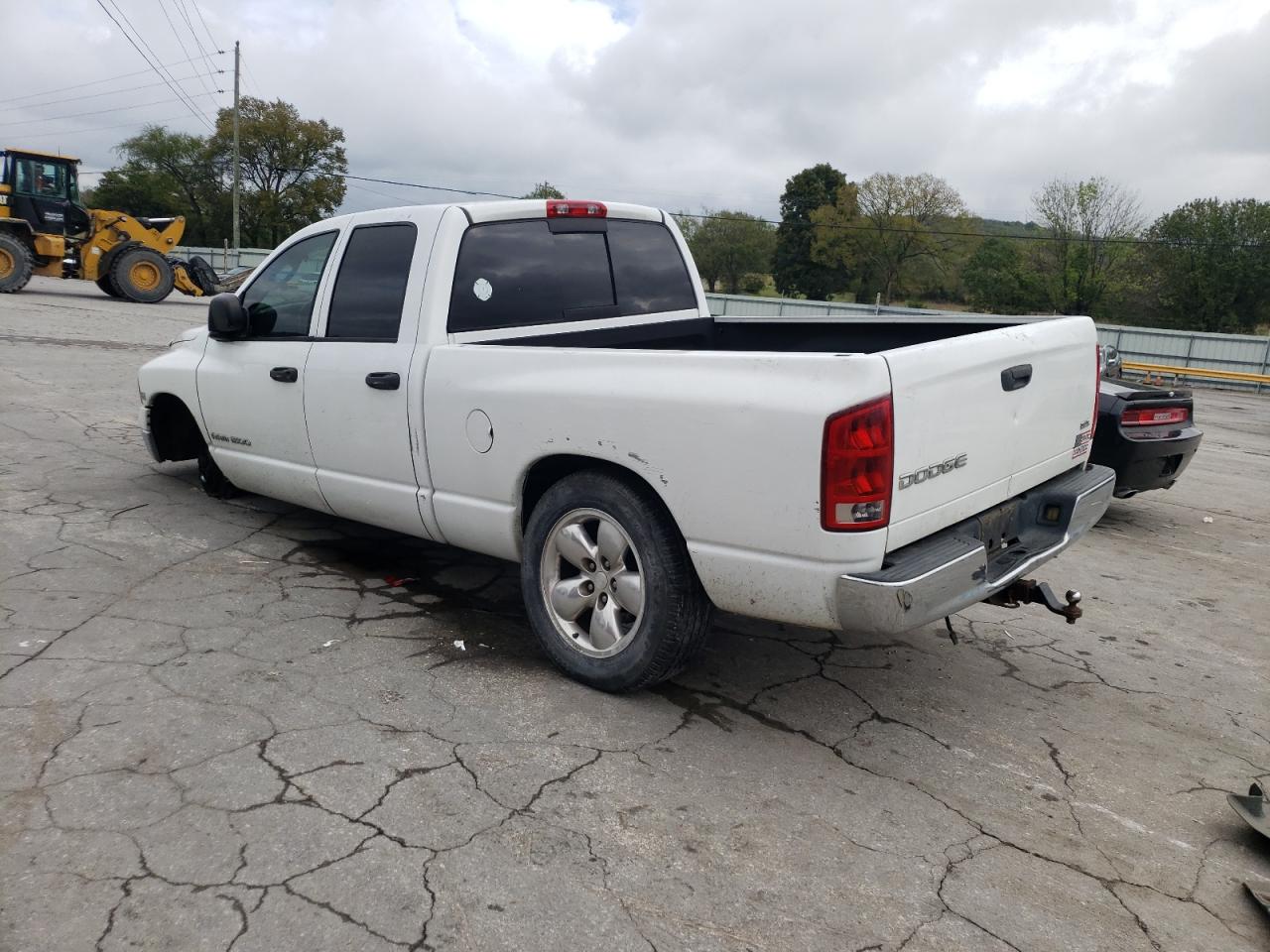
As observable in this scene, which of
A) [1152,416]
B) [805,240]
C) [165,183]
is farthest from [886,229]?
[1152,416]

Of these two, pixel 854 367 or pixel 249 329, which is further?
pixel 249 329

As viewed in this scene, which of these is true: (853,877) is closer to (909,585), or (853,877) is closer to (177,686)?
(909,585)

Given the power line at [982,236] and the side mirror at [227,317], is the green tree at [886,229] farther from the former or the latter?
the side mirror at [227,317]

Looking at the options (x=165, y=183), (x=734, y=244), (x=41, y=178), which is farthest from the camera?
(x=734, y=244)

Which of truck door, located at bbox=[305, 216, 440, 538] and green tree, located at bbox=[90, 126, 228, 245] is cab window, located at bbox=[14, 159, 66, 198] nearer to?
Answer: truck door, located at bbox=[305, 216, 440, 538]

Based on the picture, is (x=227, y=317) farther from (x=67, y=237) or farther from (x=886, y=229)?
(x=886, y=229)

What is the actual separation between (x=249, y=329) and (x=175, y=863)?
11.0 feet

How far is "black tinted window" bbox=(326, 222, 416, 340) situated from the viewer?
4469 millimetres

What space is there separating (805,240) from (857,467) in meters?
84.0

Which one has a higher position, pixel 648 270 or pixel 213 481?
pixel 648 270

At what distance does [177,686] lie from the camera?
12.0 feet

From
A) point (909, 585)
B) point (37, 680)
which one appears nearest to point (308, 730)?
point (37, 680)

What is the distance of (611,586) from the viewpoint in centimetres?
368

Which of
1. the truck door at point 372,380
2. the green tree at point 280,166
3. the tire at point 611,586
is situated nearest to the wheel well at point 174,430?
the truck door at point 372,380
